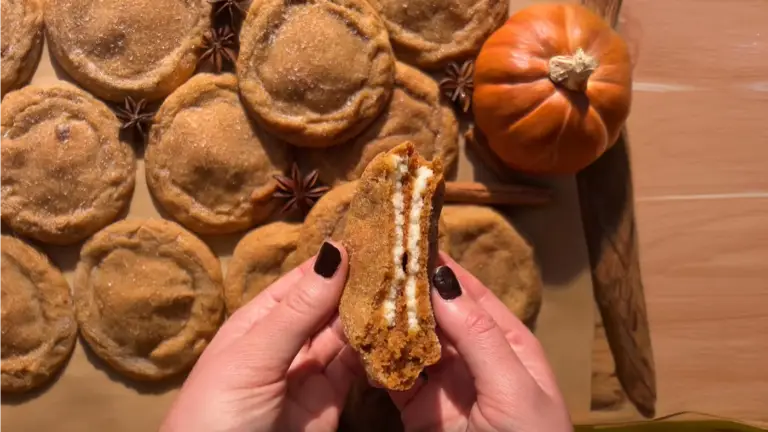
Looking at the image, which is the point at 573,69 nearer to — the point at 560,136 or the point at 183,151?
the point at 560,136

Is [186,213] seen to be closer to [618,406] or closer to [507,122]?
[507,122]

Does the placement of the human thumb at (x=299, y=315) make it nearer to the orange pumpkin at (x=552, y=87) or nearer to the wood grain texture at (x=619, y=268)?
the orange pumpkin at (x=552, y=87)

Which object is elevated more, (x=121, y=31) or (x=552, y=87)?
(x=552, y=87)

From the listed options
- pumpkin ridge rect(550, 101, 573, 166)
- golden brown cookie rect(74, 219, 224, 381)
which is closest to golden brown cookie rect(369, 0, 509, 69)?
pumpkin ridge rect(550, 101, 573, 166)

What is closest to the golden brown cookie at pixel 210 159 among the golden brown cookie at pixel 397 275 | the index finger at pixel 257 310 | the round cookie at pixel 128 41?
the round cookie at pixel 128 41

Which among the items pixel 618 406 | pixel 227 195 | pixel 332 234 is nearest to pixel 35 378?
pixel 227 195

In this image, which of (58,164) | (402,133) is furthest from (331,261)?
(58,164)
